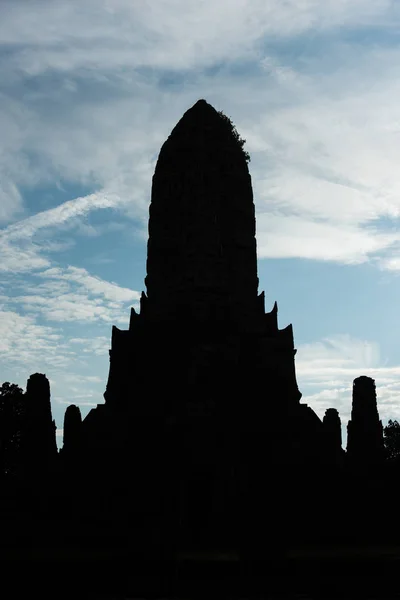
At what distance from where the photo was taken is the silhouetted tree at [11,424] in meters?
41.7

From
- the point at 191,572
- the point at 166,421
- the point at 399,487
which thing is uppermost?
the point at 166,421

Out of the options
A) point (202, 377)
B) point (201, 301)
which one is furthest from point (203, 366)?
point (201, 301)

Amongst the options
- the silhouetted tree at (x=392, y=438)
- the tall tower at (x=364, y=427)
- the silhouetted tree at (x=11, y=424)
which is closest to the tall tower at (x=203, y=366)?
the tall tower at (x=364, y=427)

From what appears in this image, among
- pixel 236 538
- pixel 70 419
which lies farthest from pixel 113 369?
pixel 236 538

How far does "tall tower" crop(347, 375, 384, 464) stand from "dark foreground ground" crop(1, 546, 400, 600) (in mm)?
9779

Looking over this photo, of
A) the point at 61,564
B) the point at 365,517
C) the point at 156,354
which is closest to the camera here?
the point at 61,564

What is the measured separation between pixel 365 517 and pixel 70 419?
11093 millimetres

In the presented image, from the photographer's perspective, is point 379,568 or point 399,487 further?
point 399,487

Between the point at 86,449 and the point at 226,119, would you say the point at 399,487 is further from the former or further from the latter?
the point at 226,119

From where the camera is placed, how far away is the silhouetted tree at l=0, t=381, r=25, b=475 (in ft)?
137

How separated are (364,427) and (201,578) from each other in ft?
41.1

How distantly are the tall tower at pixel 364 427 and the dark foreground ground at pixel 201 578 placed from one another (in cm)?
978

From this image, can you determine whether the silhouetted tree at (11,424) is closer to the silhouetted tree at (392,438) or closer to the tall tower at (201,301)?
the tall tower at (201,301)

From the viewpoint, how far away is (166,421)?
2470 cm
